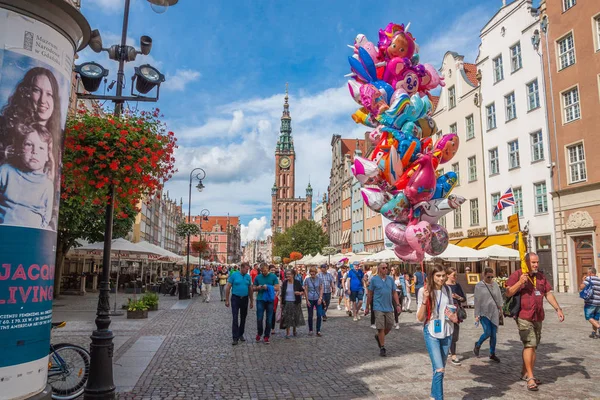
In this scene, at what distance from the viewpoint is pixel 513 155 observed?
28984 mm

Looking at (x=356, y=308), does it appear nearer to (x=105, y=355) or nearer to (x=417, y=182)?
(x=417, y=182)

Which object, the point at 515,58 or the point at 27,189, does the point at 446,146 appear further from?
the point at 515,58

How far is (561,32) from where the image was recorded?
24594mm

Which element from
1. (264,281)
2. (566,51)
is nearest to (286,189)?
(566,51)

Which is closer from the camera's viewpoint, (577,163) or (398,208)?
(398,208)

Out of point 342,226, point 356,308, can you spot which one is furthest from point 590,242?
point 342,226

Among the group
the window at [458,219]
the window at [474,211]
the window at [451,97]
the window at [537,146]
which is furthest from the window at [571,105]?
the window at [458,219]

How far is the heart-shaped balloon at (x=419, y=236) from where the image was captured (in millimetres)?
7508

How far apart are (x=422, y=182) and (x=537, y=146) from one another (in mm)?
22402

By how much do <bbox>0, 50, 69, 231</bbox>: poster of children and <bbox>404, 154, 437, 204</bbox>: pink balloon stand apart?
5.30m

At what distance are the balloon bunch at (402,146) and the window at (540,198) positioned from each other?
19.5m

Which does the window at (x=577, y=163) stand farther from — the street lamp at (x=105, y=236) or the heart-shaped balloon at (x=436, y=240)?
the street lamp at (x=105, y=236)

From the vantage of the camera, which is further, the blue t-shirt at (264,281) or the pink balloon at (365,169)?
A: the blue t-shirt at (264,281)

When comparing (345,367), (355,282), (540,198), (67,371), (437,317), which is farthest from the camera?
(540,198)
